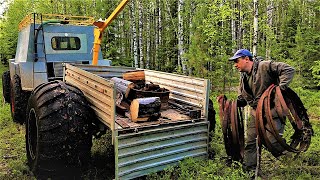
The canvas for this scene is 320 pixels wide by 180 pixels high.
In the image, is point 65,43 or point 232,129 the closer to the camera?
point 232,129

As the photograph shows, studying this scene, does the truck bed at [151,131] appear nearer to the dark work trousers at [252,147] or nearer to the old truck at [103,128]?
the old truck at [103,128]

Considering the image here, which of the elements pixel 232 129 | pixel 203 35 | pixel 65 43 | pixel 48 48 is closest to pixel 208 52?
pixel 203 35

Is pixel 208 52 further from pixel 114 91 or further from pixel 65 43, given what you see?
pixel 114 91

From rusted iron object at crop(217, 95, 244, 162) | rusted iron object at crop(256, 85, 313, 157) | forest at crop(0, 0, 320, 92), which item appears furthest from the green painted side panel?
forest at crop(0, 0, 320, 92)

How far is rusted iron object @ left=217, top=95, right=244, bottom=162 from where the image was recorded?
4.87 m

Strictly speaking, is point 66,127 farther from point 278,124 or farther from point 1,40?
point 1,40

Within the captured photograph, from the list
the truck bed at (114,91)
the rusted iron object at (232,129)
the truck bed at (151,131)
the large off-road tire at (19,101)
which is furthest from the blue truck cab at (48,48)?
the rusted iron object at (232,129)

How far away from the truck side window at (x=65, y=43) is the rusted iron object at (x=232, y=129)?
5.26m

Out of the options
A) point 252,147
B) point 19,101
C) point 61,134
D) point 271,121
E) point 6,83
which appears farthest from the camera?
point 6,83

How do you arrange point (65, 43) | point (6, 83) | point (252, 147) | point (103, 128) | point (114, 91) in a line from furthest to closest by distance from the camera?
point (6, 83), point (65, 43), point (103, 128), point (252, 147), point (114, 91)

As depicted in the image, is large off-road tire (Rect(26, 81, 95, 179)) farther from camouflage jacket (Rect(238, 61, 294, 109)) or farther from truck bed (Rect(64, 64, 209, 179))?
camouflage jacket (Rect(238, 61, 294, 109))

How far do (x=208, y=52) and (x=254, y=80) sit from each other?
28.0 feet

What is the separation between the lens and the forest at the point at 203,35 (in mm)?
12805

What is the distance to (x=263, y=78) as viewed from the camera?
4.56 metres
